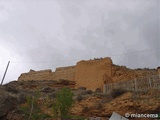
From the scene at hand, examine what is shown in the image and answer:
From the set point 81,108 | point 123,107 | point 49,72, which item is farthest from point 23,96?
point 49,72

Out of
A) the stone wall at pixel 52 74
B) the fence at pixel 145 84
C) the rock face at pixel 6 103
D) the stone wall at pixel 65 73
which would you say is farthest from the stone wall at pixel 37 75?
the fence at pixel 145 84

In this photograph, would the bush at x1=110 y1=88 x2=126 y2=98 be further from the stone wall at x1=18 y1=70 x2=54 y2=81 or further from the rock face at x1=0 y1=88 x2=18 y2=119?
the stone wall at x1=18 y1=70 x2=54 y2=81

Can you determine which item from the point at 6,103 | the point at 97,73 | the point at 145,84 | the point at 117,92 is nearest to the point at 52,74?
the point at 97,73

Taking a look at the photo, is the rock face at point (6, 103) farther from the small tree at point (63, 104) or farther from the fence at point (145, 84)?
the fence at point (145, 84)

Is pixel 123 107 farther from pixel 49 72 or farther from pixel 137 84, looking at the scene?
pixel 49 72

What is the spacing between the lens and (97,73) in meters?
26.8

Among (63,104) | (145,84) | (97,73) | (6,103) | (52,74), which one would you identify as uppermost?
(52,74)

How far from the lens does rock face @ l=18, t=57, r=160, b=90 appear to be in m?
25.8

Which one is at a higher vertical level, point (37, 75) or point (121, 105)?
point (37, 75)

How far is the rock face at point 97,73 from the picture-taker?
25.8 m

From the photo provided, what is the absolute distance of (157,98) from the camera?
46.2 ft

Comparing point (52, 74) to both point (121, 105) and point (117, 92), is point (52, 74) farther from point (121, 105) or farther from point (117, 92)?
point (121, 105)

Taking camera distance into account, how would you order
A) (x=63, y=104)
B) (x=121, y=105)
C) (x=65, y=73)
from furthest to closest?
(x=65, y=73), (x=121, y=105), (x=63, y=104)

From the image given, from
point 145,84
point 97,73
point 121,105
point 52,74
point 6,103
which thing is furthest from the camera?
point 52,74
